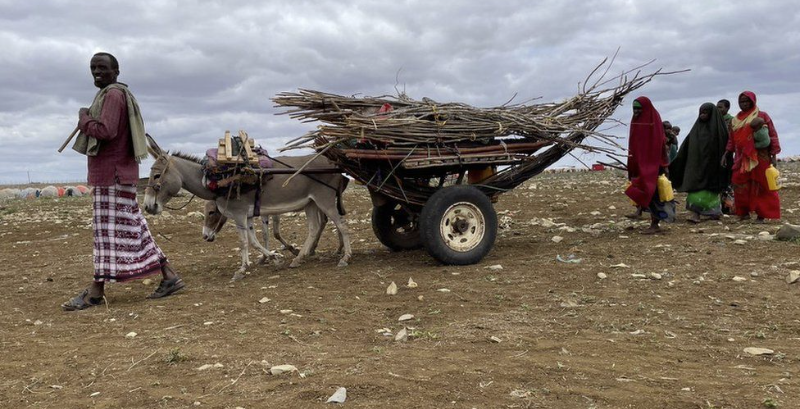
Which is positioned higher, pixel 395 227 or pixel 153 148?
pixel 153 148

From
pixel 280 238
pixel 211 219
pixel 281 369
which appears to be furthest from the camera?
pixel 280 238

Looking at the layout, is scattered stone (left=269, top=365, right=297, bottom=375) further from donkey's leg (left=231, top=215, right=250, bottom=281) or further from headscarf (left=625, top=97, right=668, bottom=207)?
headscarf (left=625, top=97, right=668, bottom=207)

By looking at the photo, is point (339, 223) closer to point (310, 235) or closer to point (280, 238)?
point (310, 235)

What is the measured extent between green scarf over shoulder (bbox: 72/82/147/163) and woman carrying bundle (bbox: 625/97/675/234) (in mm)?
5609

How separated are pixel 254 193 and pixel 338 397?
173 inches

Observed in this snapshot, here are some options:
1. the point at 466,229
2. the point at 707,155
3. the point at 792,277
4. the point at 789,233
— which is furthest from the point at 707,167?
the point at 466,229

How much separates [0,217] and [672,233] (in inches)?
653

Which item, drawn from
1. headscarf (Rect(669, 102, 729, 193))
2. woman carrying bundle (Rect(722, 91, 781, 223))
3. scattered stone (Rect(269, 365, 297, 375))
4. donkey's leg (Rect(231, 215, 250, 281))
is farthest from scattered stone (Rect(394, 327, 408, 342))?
headscarf (Rect(669, 102, 729, 193))

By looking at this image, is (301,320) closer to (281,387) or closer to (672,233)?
(281,387)

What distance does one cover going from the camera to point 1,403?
3.47m

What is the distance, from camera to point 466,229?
267 inches

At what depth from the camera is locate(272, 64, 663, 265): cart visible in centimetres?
636

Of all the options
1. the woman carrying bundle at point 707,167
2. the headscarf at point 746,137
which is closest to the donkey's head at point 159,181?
the woman carrying bundle at point 707,167

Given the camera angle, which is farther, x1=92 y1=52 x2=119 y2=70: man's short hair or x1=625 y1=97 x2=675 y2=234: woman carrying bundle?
x1=625 y1=97 x2=675 y2=234: woman carrying bundle
